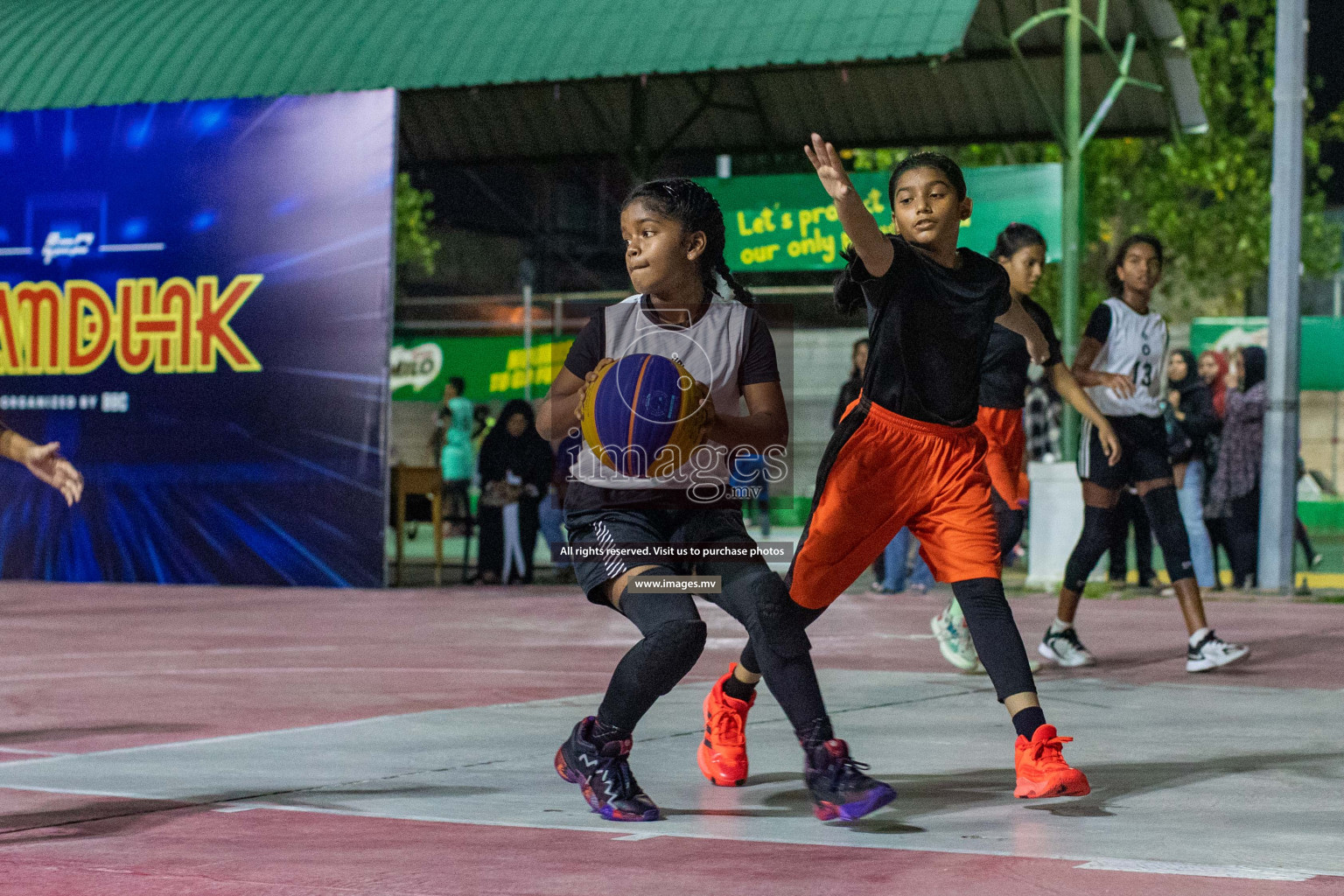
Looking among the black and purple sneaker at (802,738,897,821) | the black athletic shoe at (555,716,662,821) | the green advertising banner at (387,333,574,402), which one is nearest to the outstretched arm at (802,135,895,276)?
the black and purple sneaker at (802,738,897,821)

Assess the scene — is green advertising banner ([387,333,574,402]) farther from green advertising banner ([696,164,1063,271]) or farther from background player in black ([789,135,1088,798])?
background player in black ([789,135,1088,798])

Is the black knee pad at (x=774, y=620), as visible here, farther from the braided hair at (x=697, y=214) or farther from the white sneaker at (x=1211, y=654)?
the white sneaker at (x=1211, y=654)

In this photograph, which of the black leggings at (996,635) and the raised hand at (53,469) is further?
the black leggings at (996,635)

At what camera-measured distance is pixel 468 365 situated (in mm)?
30922

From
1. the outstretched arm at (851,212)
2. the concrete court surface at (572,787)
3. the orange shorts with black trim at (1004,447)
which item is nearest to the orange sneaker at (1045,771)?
the concrete court surface at (572,787)

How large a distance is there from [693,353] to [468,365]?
26.0 meters

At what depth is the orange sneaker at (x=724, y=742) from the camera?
230 inches

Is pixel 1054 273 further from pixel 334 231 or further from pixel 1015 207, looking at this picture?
pixel 334 231

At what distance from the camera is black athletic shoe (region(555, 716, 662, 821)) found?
5211 millimetres

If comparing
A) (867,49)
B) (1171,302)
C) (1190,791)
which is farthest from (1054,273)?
(1190,791)

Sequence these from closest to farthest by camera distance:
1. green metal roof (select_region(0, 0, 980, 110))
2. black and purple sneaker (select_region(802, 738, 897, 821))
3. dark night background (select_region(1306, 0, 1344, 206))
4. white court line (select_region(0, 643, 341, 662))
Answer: black and purple sneaker (select_region(802, 738, 897, 821)), white court line (select_region(0, 643, 341, 662)), green metal roof (select_region(0, 0, 980, 110)), dark night background (select_region(1306, 0, 1344, 206))

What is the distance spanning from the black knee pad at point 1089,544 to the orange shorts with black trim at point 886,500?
12.0ft

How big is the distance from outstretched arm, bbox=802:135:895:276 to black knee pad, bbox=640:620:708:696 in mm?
1096

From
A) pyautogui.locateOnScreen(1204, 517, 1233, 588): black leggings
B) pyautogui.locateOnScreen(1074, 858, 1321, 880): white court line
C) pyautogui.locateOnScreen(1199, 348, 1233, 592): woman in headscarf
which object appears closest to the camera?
pyautogui.locateOnScreen(1074, 858, 1321, 880): white court line
